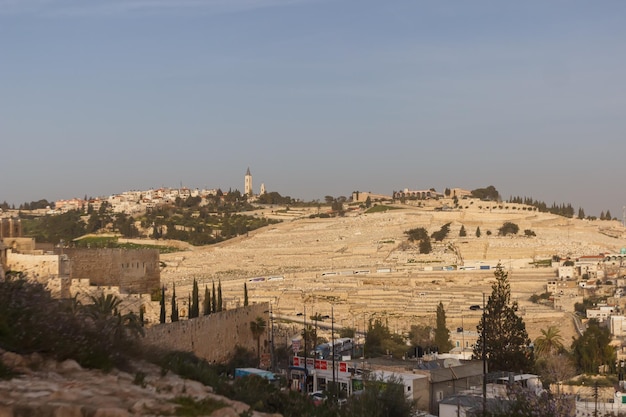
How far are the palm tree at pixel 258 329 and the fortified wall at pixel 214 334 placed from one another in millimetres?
92

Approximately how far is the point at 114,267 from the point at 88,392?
15.7 m

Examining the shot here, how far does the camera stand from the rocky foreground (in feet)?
13.8

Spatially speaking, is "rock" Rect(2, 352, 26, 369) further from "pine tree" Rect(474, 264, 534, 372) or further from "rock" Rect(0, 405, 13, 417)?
"pine tree" Rect(474, 264, 534, 372)

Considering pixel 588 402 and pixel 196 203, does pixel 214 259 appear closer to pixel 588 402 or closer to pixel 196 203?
pixel 196 203

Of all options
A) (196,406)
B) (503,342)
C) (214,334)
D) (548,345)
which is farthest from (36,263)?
(548,345)

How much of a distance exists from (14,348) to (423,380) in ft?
36.5

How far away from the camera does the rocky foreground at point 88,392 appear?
166 inches

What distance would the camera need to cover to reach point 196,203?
8919cm

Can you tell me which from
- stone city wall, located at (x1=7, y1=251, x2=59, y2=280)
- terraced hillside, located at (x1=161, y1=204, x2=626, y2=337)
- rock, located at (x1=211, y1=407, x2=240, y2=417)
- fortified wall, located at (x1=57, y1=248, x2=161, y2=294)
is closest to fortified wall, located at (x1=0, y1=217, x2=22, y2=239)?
fortified wall, located at (x1=57, y1=248, x2=161, y2=294)

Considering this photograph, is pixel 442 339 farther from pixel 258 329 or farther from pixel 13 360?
pixel 13 360

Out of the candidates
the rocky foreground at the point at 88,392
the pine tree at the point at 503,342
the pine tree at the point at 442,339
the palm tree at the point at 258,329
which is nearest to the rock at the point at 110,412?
the rocky foreground at the point at 88,392

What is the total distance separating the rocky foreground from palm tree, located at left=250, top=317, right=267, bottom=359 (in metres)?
14.3

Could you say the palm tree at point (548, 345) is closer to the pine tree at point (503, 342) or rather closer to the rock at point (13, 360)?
the pine tree at point (503, 342)

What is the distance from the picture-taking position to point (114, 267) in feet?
65.1
